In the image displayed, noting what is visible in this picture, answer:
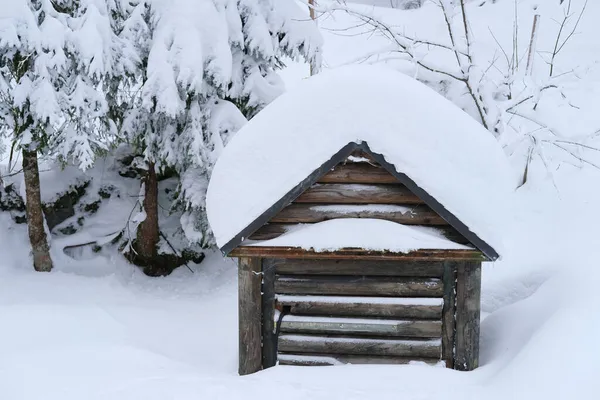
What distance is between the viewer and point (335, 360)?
540 cm

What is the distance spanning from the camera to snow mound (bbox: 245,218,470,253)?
4891 millimetres

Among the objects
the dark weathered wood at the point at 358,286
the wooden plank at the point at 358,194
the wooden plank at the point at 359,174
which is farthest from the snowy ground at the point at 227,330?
the wooden plank at the point at 359,174

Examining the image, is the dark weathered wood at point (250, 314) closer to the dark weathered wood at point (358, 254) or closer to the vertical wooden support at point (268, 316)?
the vertical wooden support at point (268, 316)

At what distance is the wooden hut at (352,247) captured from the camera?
15.9ft

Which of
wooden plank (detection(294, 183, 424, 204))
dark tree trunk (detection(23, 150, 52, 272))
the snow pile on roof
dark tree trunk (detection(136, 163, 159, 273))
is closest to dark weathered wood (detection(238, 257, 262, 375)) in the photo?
the snow pile on roof

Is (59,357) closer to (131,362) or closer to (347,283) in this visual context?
(131,362)

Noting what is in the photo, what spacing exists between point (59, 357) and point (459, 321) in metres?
4.78

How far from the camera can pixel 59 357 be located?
6.24m

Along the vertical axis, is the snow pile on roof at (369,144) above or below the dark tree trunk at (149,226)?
above

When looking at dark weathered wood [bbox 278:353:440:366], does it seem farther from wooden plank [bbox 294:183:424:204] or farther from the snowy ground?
wooden plank [bbox 294:183:424:204]

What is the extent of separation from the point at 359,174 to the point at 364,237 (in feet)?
2.08

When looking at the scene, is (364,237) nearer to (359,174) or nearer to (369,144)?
(359,174)

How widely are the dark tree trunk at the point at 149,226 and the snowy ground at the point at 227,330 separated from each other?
1.55ft

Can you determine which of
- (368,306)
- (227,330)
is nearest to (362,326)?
(368,306)
